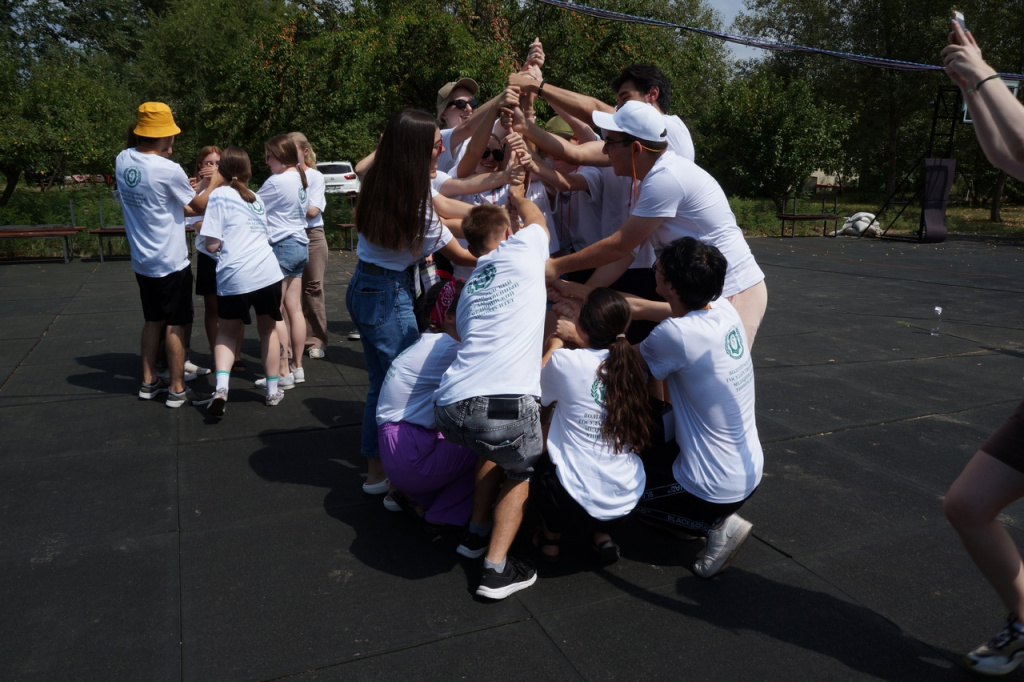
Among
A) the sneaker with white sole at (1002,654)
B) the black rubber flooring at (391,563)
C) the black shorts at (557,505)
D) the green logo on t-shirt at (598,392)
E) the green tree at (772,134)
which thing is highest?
the green tree at (772,134)

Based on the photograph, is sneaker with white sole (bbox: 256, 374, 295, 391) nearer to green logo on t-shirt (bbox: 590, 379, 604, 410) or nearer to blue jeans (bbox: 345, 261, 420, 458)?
blue jeans (bbox: 345, 261, 420, 458)

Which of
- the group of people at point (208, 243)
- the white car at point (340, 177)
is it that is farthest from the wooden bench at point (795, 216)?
the group of people at point (208, 243)

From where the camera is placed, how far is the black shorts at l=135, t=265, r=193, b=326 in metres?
5.07

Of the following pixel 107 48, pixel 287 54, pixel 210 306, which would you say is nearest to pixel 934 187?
pixel 287 54

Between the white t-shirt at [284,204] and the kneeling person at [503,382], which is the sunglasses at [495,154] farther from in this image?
the white t-shirt at [284,204]

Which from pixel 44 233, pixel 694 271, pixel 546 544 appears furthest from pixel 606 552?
pixel 44 233

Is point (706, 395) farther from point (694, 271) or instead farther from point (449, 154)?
point (449, 154)

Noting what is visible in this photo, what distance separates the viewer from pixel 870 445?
444cm

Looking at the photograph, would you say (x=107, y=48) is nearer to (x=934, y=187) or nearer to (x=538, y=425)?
(x=934, y=187)

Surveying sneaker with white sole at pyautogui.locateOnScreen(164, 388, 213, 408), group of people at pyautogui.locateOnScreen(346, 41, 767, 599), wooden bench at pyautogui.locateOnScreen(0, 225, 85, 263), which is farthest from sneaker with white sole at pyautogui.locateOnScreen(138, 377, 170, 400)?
wooden bench at pyautogui.locateOnScreen(0, 225, 85, 263)

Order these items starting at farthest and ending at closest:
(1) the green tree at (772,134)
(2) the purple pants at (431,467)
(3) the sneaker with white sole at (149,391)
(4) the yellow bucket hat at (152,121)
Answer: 1. (1) the green tree at (772,134)
2. (3) the sneaker with white sole at (149,391)
3. (4) the yellow bucket hat at (152,121)
4. (2) the purple pants at (431,467)

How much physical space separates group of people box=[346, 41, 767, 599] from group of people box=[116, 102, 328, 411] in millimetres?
1629

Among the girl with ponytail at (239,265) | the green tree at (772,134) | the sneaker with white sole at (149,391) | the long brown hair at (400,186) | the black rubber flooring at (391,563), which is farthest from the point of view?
the green tree at (772,134)

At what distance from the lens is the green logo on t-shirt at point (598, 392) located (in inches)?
115
